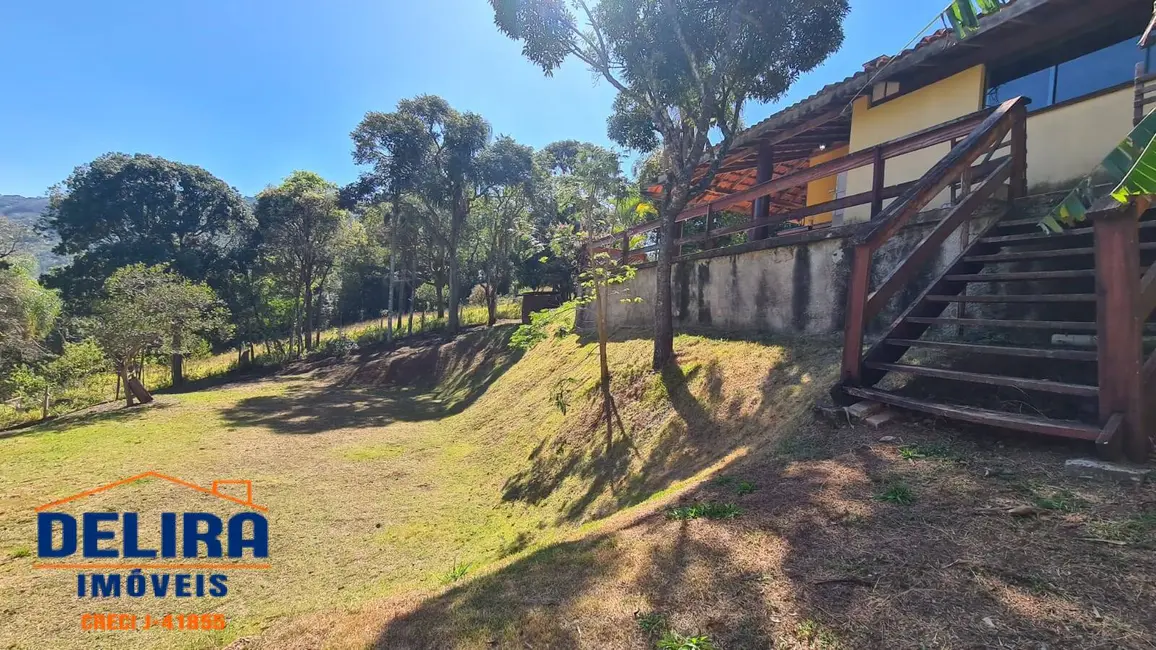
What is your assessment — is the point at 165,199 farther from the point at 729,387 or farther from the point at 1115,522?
the point at 1115,522

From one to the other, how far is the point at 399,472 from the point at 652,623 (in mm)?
7468

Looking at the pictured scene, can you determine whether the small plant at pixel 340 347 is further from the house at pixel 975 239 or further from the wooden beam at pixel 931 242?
the wooden beam at pixel 931 242

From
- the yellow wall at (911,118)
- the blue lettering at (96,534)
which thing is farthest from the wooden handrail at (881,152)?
the blue lettering at (96,534)

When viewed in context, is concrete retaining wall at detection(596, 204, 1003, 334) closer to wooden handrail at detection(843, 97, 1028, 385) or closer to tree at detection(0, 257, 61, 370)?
wooden handrail at detection(843, 97, 1028, 385)

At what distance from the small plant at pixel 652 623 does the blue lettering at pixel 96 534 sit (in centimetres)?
646

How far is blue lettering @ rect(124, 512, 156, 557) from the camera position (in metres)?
5.48

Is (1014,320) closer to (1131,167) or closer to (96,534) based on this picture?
(1131,167)

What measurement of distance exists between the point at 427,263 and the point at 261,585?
27.0m

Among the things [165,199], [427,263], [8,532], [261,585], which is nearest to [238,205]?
[165,199]

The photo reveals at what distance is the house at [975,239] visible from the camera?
3010 mm

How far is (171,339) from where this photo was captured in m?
15.7

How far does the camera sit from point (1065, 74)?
6555 mm

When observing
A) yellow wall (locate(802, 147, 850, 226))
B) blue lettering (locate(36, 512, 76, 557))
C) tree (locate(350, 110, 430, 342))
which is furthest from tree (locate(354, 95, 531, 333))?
blue lettering (locate(36, 512, 76, 557))

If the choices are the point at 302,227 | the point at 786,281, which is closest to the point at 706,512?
the point at 786,281
